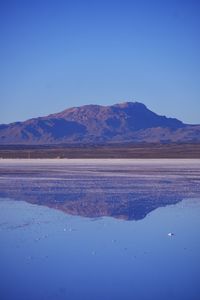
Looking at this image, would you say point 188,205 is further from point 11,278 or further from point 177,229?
point 11,278

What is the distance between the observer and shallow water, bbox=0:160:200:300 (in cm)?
703

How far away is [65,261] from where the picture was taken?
27.9 feet

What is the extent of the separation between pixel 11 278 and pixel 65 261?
121 cm

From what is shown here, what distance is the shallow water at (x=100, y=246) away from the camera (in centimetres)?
703

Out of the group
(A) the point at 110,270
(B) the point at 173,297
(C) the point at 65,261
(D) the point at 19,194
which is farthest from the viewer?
(D) the point at 19,194

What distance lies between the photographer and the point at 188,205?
1485 cm

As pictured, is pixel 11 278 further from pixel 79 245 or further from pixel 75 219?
pixel 75 219

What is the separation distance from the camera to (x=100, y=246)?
9.63 metres

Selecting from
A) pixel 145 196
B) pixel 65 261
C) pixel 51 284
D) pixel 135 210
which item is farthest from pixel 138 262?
pixel 145 196

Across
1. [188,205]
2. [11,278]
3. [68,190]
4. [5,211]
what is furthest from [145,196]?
[11,278]

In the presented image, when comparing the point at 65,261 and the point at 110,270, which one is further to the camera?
the point at 65,261

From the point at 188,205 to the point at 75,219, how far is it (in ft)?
11.9

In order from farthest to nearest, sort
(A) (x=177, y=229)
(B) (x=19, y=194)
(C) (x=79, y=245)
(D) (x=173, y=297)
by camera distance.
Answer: (B) (x=19, y=194) < (A) (x=177, y=229) < (C) (x=79, y=245) < (D) (x=173, y=297)

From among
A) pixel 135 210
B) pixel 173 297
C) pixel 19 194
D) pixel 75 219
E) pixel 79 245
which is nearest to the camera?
pixel 173 297
